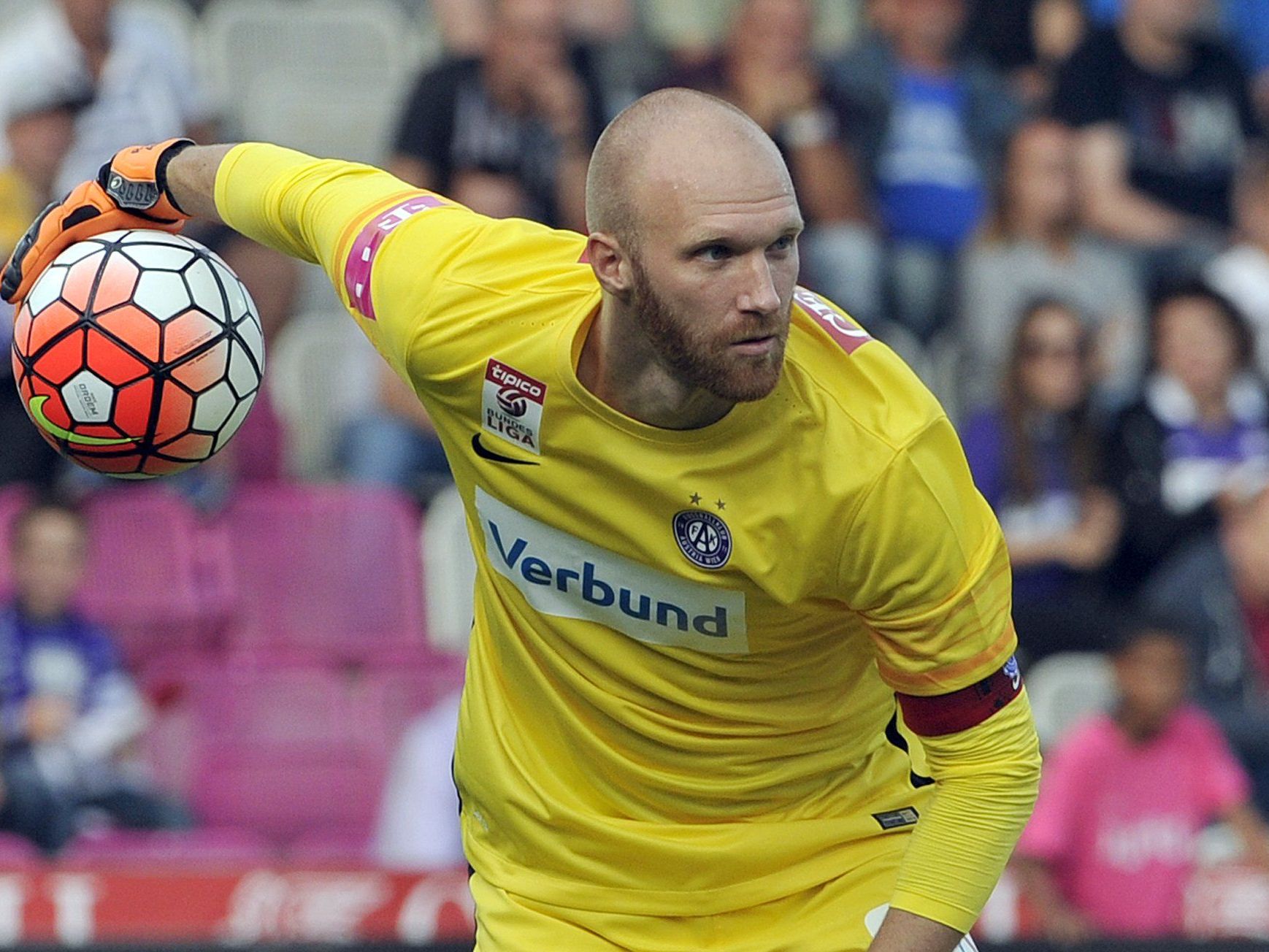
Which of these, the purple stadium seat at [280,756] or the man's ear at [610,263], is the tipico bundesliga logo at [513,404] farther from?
the purple stadium seat at [280,756]

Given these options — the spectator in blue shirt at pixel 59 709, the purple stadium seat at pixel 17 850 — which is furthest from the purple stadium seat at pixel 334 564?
the purple stadium seat at pixel 17 850

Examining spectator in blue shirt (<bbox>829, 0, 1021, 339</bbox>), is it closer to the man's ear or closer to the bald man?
the bald man

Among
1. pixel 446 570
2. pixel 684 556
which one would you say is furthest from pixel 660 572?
pixel 446 570

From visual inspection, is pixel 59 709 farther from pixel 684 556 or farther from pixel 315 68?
pixel 684 556

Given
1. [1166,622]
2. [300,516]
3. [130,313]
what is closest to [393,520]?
[300,516]

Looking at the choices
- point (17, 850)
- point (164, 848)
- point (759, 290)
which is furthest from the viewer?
point (164, 848)

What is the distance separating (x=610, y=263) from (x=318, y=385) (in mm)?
4930

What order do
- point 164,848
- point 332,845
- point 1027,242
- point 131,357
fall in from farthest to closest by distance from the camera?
point 1027,242 → point 332,845 → point 164,848 → point 131,357

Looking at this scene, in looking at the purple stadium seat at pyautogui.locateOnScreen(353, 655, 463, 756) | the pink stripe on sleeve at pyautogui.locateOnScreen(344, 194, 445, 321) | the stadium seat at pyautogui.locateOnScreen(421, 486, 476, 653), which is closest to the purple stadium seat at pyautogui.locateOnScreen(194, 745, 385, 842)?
the purple stadium seat at pyautogui.locateOnScreen(353, 655, 463, 756)

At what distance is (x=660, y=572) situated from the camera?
11.5 ft

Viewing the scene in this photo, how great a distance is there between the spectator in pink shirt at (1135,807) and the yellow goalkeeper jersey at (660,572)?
3.26 meters

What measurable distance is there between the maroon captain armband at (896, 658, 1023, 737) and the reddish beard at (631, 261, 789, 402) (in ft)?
2.00

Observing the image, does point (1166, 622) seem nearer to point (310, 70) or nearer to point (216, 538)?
point (216, 538)

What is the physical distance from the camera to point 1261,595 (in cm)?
762
